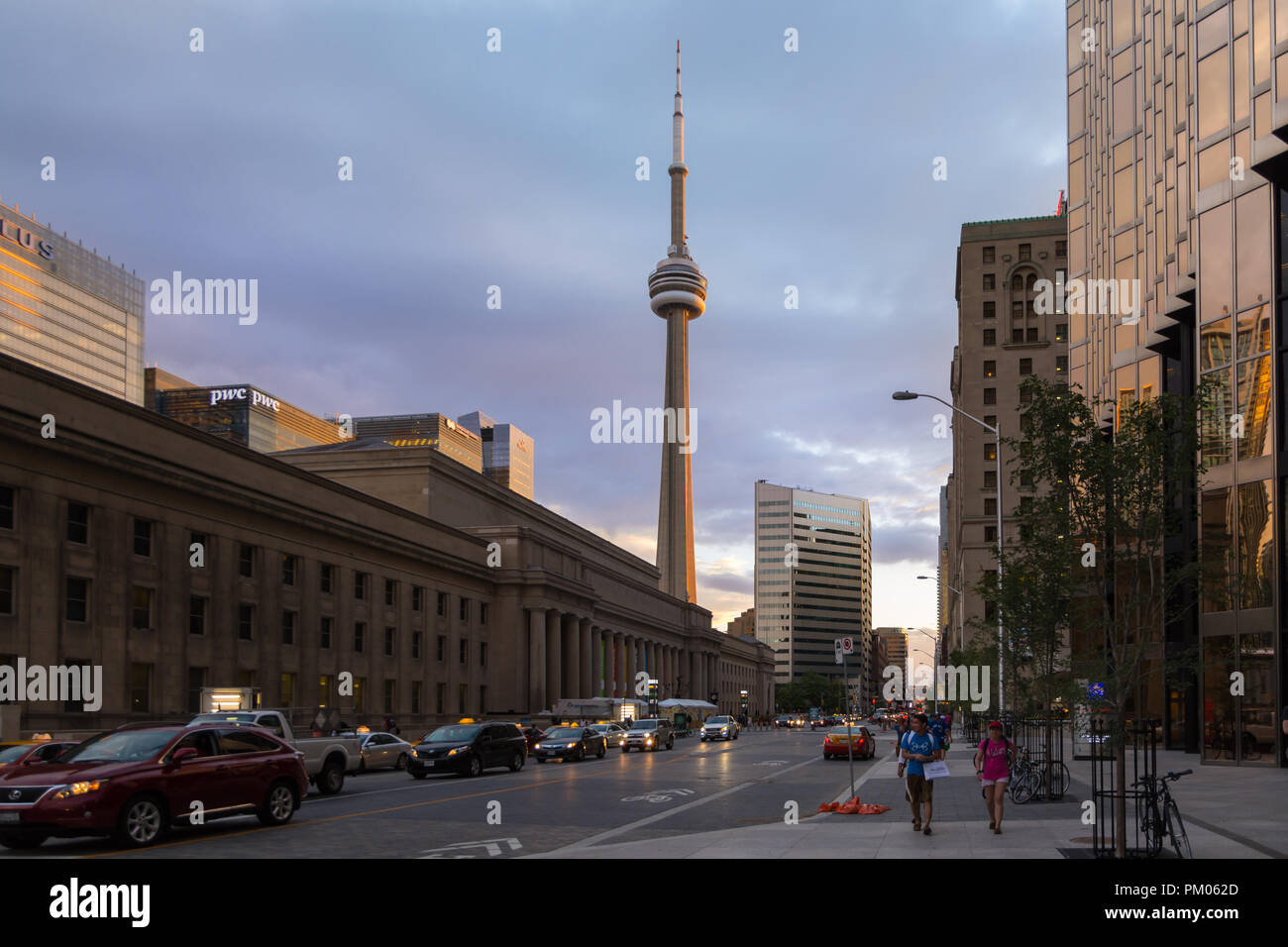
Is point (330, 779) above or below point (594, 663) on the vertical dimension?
above

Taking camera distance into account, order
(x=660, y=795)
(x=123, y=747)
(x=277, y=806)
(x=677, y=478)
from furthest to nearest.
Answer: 1. (x=677, y=478)
2. (x=660, y=795)
3. (x=277, y=806)
4. (x=123, y=747)

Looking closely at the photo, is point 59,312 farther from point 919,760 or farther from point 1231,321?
point 919,760

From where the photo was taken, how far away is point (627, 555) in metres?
158

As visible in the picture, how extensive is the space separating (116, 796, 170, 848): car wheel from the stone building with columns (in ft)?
A: 80.8

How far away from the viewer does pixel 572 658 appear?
4193 inches

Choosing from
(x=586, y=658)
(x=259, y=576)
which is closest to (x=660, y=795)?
(x=259, y=576)

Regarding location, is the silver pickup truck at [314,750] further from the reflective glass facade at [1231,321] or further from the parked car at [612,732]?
the parked car at [612,732]

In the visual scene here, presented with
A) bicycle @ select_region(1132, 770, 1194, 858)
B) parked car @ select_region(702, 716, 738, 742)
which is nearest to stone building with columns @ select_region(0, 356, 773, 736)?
parked car @ select_region(702, 716, 738, 742)

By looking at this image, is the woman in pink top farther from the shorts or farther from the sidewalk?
the shorts

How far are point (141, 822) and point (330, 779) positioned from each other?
11583 mm

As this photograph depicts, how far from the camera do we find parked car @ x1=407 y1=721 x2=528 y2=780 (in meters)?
34.5

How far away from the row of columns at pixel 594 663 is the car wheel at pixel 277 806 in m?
73.2
